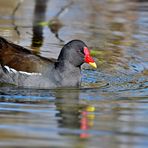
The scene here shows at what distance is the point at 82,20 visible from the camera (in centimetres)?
1772

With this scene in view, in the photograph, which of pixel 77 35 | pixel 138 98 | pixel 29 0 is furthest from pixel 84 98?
pixel 29 0

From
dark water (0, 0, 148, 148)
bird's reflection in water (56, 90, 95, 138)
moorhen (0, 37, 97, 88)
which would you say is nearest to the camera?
dark water (0, 0, 148, 148)

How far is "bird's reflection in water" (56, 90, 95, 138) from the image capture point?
834 cm

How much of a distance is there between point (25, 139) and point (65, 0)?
43.3 ft

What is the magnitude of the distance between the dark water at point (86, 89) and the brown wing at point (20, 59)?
419 mm

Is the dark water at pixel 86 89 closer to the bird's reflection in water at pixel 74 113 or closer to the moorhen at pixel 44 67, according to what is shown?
the bird's reflection in water at pixel 74 113

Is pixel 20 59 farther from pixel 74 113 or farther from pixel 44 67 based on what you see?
pixel 74 113

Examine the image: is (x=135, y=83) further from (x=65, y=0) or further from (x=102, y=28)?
(x=65, y=0)

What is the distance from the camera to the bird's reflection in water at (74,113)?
8344mm

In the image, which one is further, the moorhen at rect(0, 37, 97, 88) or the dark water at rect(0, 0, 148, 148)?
the moorhen at rect(0, 37, 97, 88)

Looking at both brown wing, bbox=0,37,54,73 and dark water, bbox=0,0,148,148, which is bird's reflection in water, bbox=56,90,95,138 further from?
brown wing, bbox=0,37,54,73

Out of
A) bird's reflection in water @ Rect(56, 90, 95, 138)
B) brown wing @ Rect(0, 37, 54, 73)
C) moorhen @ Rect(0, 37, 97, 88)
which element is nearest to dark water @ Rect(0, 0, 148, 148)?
bird's reflection in water @ Rect(56, 90, 95, 138)

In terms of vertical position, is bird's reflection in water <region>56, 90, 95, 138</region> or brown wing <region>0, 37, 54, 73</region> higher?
brown wing <region>0, 37, 54, 73</region>

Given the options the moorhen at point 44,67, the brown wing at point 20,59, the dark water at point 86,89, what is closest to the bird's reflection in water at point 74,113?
the dark water at point 86,89
